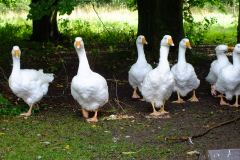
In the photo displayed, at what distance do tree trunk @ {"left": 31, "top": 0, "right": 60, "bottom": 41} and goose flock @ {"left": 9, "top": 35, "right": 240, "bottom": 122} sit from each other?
12.3m

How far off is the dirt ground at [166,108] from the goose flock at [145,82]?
313mm

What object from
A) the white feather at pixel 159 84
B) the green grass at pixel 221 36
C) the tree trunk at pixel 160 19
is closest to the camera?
the white feather at pixel 159 84

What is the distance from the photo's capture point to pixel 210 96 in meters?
12.3

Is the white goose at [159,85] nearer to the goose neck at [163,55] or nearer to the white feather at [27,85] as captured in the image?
the goose neck at [163,55]

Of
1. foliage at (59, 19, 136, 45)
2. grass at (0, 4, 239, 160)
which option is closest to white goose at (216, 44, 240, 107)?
grass at (0, 4, 239, 160)

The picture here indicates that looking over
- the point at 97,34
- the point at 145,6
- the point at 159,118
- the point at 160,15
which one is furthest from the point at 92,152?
the point at 97,34

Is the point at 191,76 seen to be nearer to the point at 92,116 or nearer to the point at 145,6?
the point at 92,116

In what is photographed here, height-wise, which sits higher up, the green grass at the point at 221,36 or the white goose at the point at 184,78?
the green grass at the point at 221,36

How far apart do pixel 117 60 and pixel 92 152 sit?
9677mm

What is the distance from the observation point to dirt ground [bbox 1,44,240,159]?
851 cm

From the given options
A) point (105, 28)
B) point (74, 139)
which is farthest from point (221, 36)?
point (74, 139)

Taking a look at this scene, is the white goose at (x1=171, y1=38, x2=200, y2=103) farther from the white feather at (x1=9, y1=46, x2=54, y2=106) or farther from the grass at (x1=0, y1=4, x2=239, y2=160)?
the white feather at (x1=9, y1=46, x2=54, y2=106)

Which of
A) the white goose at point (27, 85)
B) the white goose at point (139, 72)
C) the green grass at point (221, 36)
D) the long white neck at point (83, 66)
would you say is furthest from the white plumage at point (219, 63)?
the green grass at point (221, 36)

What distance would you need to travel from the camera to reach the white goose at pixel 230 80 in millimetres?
11008
